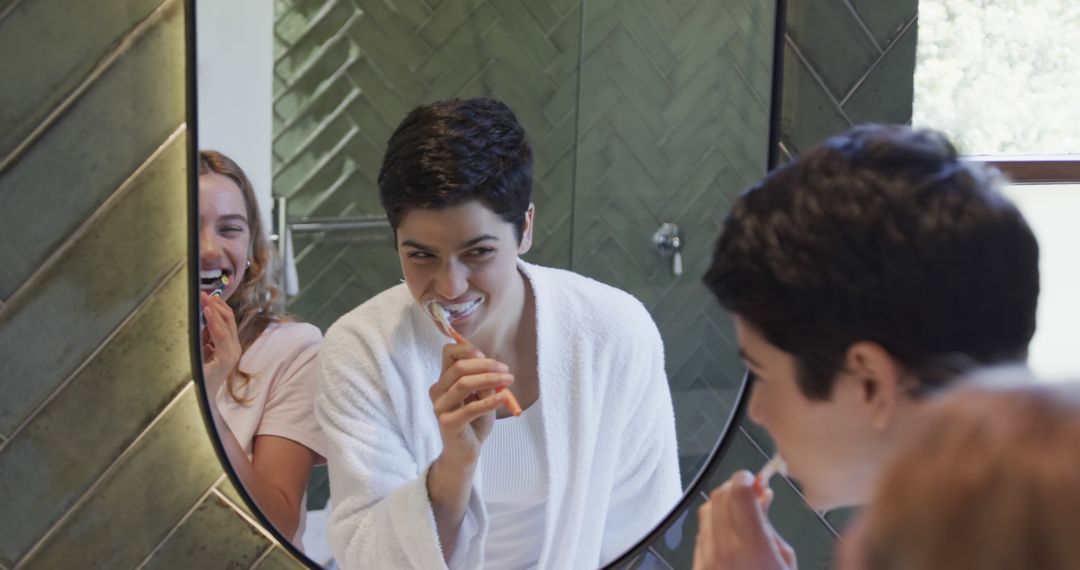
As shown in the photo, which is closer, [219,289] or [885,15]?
[219,289]

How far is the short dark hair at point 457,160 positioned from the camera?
3.10 feet

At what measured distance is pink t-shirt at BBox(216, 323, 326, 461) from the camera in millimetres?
993

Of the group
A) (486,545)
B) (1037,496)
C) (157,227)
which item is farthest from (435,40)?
(1037,496)

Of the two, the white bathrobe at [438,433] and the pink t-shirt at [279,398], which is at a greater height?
the pink t-shirt at [279,398]

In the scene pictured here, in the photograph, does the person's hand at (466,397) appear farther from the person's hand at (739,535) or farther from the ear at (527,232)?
the person's hand at (739,535)

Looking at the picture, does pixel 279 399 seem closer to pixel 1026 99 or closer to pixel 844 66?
pixel 844 66

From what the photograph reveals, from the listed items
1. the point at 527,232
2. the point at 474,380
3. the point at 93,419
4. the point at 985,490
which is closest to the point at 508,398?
the point at 474,380

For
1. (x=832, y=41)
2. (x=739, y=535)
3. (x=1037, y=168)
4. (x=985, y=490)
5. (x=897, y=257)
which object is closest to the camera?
(x=985, y=490)

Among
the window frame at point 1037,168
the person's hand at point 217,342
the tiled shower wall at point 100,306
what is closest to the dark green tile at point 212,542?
the tiled shower wall at point 100,306

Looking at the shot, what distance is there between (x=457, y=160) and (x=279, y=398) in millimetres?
251

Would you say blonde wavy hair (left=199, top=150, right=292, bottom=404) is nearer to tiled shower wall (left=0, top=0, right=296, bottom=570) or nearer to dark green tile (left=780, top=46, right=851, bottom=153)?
tiled shower wall (left=0, top=0, right=296, bottom=570)

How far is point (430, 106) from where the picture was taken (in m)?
0.97

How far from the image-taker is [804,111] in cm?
108

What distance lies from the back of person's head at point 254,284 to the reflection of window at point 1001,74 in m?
0.79
